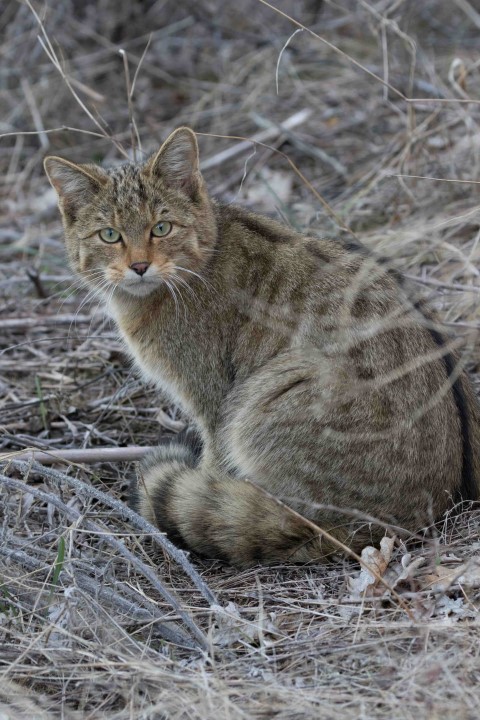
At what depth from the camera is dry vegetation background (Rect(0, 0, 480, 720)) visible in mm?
2824

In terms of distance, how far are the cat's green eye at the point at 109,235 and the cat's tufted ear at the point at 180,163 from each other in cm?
31

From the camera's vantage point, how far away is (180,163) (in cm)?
402

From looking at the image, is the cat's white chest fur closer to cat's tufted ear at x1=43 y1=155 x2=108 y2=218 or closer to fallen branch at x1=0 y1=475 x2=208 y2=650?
cat's tufted ear at x1=43 y1=155 x2=108 y2=218

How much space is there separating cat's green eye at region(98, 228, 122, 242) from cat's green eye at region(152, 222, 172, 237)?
0.15 meters

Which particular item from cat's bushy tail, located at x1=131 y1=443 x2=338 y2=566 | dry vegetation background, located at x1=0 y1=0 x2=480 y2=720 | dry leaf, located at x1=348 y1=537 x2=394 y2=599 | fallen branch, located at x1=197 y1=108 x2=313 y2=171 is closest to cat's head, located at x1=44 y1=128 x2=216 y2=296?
dry vegetation background, located at x1=0 y1=0 x2=480 y2=720

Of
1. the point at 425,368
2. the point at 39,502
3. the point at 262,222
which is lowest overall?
the point at 39,502

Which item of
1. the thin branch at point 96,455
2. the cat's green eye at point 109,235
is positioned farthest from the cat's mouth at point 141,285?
the thin branch at point 96,455

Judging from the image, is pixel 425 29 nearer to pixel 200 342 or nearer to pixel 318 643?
pixel 200 342

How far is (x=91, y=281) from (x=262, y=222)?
2.69 feet

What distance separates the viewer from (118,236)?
3.96 m

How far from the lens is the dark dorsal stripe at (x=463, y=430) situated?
3.65 metres

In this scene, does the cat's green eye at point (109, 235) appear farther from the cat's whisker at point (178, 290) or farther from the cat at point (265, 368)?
the cat's whisker at point (178, 290)

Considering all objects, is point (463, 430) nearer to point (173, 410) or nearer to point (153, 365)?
point (153, 365)

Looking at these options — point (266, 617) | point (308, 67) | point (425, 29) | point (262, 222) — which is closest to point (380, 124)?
point (308, 67)
